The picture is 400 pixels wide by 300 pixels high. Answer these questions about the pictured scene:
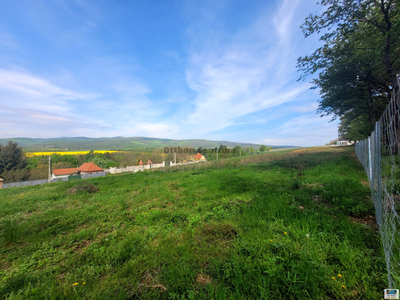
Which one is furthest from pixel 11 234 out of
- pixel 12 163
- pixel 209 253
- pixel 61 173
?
pixel 61 173

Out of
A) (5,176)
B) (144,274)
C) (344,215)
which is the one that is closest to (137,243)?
(144,274)

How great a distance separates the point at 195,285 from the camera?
6.07ft

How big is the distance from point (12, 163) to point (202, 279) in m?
49.6

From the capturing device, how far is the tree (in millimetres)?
28605

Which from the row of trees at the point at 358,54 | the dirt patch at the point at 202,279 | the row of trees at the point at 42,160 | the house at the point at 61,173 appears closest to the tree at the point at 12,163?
the row of trees at the point at 42,160

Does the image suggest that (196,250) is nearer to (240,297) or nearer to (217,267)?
(217,267)

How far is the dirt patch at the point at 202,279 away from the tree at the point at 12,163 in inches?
1716

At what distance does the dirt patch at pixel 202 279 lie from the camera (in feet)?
6.24

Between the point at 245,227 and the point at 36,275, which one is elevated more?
the point at 245,227

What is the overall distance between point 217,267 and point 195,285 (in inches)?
14.0

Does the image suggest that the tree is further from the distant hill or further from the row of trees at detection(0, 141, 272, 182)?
the distant hill

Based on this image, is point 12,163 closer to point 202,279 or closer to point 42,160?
point 42,160

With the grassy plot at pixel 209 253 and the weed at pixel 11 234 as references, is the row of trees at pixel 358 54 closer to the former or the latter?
the grassy plot at pixel 209 253

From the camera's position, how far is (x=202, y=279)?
195 centimetres
